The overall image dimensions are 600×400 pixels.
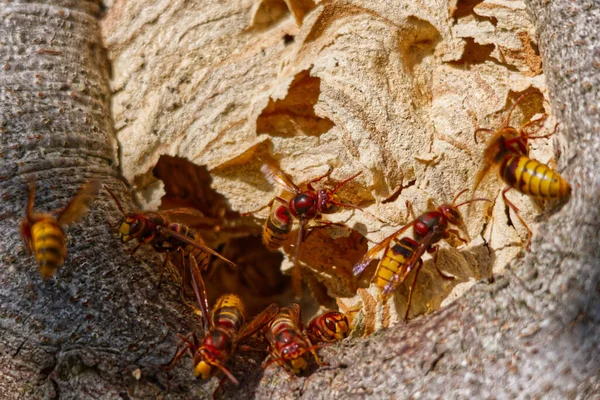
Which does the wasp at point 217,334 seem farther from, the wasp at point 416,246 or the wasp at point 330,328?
the wasp at point 416,246

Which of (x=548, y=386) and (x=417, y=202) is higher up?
(x=417, y=202)

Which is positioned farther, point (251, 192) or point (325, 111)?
point (251, 192)

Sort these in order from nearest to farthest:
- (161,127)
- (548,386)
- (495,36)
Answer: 1. (548,386)
2. (495,36)
3. (161,127)

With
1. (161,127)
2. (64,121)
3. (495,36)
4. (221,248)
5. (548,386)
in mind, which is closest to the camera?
(548,386)

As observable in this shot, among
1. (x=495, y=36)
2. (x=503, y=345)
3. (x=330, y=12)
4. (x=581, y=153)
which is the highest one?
(x=330, y=12)

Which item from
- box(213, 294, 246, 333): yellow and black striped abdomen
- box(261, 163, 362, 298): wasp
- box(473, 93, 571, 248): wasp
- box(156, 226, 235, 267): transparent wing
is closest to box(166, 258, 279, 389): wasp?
box(213, 294, 246, 333): yellow and black striped abdomen

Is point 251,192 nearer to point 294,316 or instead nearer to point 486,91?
point 294,316

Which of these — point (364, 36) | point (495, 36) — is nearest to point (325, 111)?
point (364, 36)
